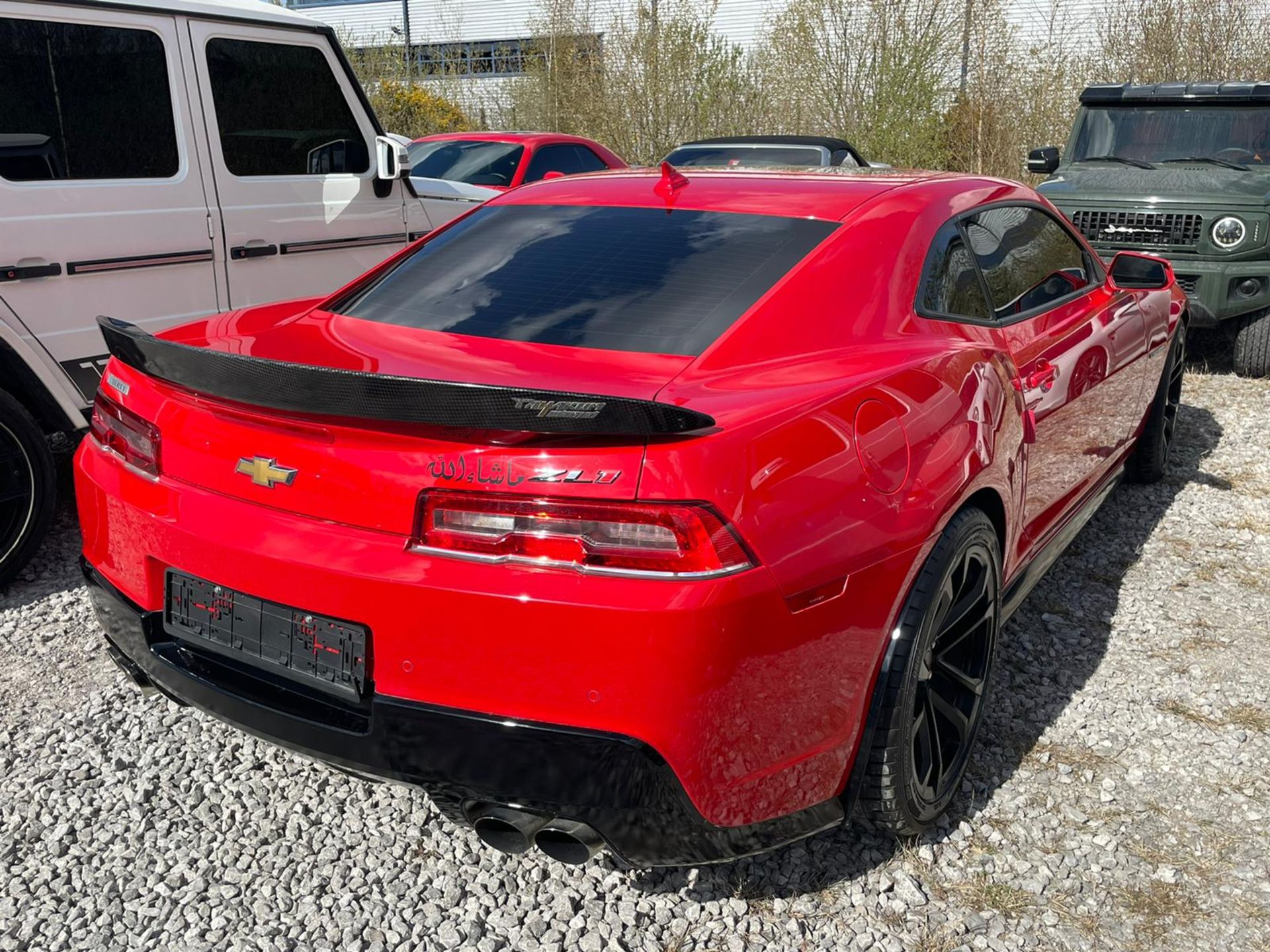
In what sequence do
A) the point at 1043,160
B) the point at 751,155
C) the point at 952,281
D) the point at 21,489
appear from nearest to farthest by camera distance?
the point at 952,281
the point at 21,489
the point at 1043,160
the point at 751,155

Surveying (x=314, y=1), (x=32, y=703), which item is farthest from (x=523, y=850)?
(x=314, y=1)

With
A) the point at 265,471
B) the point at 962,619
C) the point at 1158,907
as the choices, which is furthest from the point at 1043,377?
the point at 265,471

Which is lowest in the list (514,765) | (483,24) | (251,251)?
(514,765)

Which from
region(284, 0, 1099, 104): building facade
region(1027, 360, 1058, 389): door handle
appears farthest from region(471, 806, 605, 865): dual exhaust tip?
region(284, 0, 1099, 104): building facade

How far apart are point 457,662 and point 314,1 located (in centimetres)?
4064

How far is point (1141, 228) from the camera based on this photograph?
759cm

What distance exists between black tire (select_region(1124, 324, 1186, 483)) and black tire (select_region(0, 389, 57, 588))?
4542 millimetres

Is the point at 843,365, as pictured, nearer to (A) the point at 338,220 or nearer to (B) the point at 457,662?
(B) the point at 457,662

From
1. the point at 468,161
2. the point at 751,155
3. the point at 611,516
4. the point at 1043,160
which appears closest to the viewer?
the point at 611,516

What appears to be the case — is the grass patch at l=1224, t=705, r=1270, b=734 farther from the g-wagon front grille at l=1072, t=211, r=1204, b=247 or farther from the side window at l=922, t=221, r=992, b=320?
the g-wagon front grille at l=1072, t=211, r=1204, b=247

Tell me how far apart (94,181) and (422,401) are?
120 inches

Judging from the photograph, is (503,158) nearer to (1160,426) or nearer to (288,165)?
(288,165)

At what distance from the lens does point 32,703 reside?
331cm

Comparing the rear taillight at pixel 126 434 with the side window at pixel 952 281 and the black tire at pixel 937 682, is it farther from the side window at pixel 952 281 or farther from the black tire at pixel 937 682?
the side window at pixel 952 281
